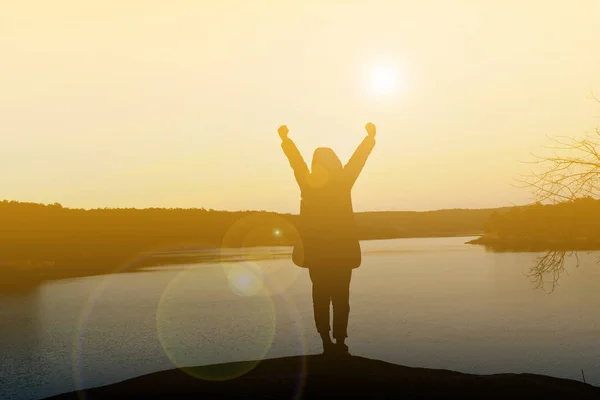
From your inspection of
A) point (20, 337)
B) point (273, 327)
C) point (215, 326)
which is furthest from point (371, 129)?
point (20, 337)

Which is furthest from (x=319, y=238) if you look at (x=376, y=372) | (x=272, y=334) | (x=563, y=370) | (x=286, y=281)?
(x=286, y=281)

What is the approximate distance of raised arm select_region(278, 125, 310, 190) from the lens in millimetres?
9812

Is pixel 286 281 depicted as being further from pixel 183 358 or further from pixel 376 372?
pixel 376 372

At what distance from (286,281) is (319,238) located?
43.0 meters

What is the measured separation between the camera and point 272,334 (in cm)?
2377

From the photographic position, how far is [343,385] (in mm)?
7984

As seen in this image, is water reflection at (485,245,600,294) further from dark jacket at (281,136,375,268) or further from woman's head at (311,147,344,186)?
woman's head at (311,147,344,186)

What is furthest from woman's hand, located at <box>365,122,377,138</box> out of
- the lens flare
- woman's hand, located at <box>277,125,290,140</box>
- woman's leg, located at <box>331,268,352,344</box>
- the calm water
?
the calm water

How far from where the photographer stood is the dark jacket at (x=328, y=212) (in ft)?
31.0

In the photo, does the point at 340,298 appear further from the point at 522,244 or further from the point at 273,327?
the point at 522,244

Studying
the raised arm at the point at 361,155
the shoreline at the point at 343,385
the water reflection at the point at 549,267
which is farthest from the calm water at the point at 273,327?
the raised arm at the point at 361,155

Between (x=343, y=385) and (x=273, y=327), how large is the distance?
18208mm

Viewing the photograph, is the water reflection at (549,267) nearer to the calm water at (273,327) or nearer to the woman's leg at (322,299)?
the calm water at (273,327)

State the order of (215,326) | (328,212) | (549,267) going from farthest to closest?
(215,326) → (549,267) → (328,212)
